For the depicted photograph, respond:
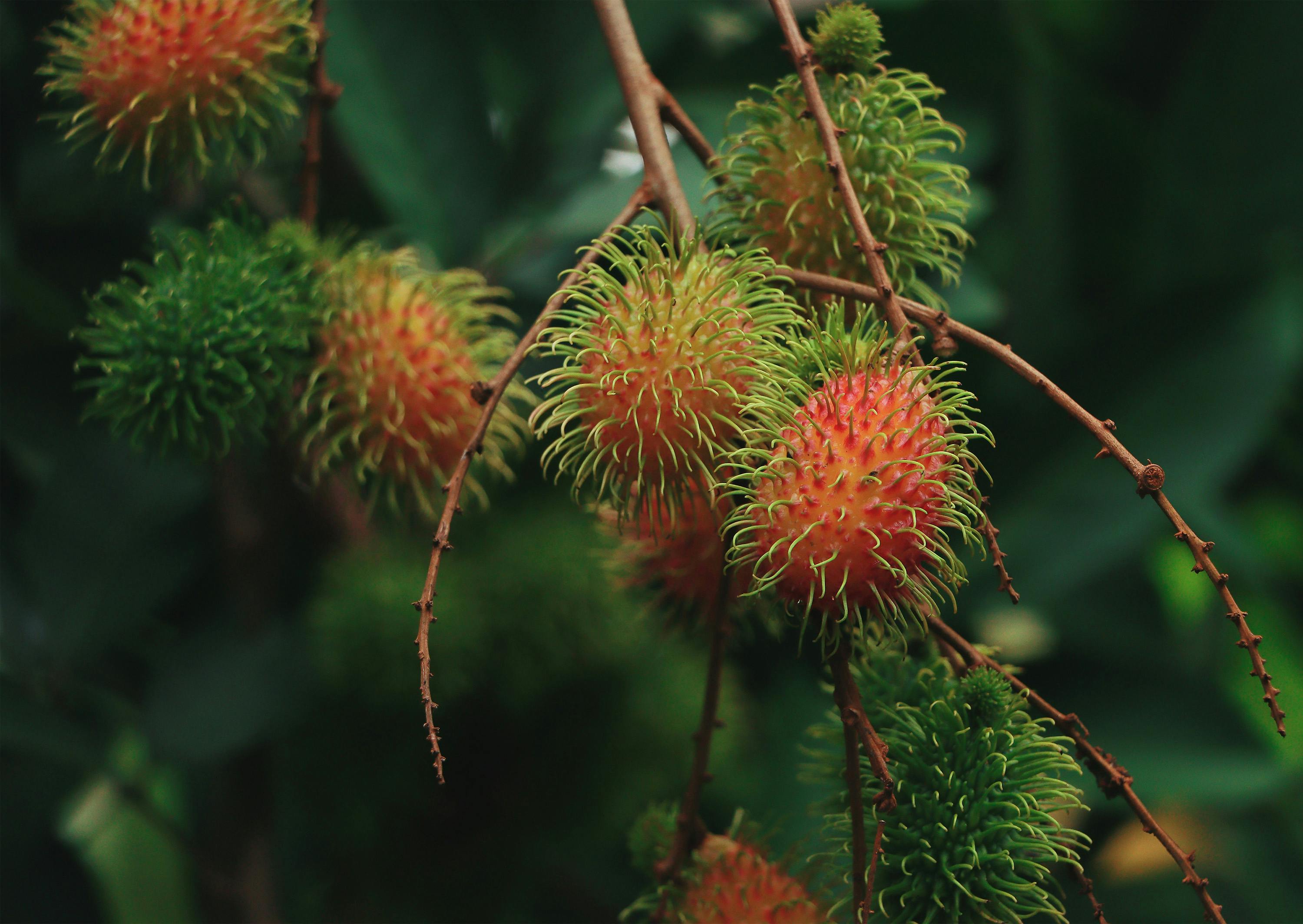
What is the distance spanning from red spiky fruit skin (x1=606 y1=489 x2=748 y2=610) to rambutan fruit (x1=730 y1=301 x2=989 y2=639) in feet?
0.32

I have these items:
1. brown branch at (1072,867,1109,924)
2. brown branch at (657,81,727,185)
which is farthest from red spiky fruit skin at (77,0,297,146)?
brown branch at (1072,867,1109,924)

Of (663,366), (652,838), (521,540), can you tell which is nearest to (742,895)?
(652,838)

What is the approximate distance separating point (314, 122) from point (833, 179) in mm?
394

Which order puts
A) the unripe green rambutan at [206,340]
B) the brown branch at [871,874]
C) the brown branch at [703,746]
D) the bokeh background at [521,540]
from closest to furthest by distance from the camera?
the brown branch at [871,874] < the brown branch at [703,746] < the unripe green rambutan at [206,340] < the bokeh background at [521,540]

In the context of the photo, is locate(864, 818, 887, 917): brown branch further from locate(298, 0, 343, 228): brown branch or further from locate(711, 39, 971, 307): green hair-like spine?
locate(298, 0, 343, 228): brown branch

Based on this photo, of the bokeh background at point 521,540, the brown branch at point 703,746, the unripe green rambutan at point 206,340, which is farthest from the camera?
the bokeh background at point 521,540

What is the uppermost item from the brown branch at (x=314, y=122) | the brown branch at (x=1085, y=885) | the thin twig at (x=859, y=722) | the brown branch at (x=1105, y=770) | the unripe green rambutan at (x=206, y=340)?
the brown branch at (x=314, y=122)

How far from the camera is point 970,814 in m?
0.49

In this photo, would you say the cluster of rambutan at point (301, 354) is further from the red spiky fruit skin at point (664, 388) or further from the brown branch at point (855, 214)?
the brown branch at point (855, 214)

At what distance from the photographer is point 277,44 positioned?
71 centimetres

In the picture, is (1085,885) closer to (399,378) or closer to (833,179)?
(833,179)

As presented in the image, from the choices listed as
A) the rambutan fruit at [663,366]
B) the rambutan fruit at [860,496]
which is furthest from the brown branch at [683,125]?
the rambutan fruit at [860,496]

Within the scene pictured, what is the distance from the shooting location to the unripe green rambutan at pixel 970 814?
49 cm

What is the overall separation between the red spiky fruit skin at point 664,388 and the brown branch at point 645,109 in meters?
0.08
